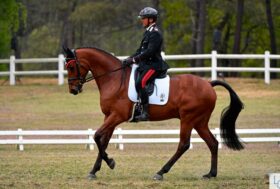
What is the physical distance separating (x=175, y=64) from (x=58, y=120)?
80.1ft

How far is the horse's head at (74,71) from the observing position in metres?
14.3

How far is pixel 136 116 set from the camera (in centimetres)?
1410

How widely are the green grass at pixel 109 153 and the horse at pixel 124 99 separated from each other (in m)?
0.60

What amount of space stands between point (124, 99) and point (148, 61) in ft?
2.51

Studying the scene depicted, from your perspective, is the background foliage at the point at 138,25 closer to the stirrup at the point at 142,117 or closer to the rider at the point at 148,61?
the rider at the point at 148,61

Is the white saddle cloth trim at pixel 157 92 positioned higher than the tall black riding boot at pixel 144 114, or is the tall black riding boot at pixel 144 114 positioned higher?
the white saddle cloth trim at pixel 157 92

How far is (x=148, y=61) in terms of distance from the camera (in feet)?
46.0

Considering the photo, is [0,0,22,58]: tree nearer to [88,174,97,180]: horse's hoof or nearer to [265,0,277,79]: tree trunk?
[265,0,277,79]: tree trunk

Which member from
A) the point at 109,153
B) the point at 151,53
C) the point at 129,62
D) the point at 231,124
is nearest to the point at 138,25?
the point at 109,153

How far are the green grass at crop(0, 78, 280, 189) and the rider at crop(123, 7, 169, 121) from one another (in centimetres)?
138

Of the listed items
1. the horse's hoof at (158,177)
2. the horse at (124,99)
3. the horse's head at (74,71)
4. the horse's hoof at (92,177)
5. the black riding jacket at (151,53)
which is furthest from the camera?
the horse's head at (74,71)

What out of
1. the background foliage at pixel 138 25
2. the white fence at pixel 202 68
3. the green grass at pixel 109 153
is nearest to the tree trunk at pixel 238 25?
the background foliage at pixel 138 25

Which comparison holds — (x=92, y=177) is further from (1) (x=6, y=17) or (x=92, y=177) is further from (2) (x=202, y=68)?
(1) (x=6, y=17)

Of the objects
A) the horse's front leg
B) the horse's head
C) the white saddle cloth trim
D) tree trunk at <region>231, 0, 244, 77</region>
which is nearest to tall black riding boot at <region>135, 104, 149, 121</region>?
the white saddle cloth trim
